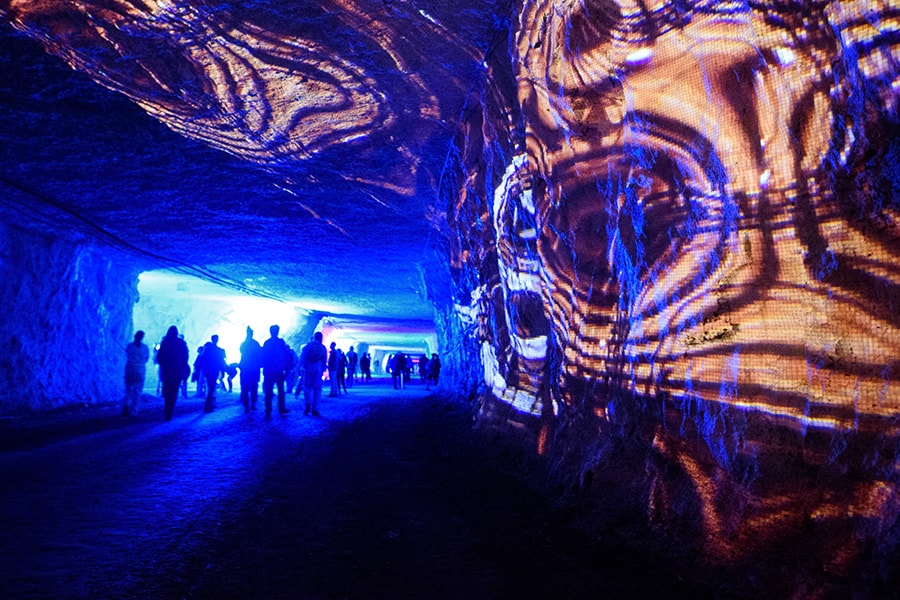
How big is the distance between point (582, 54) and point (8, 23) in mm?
4722

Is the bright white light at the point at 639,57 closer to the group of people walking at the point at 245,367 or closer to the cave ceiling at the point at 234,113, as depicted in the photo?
the cave ceiling at the point at 234,113

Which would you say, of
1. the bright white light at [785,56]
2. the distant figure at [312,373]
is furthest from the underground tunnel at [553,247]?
the distant figure at [312,373]

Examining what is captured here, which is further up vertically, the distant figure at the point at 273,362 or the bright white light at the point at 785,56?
the bright white light at the point at 785,56

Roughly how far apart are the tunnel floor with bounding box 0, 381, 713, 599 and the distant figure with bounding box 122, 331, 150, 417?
429cm

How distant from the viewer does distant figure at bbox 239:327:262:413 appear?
12.3m

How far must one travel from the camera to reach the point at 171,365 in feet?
35.5

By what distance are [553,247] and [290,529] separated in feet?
10.3

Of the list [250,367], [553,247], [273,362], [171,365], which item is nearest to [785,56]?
[553,247]

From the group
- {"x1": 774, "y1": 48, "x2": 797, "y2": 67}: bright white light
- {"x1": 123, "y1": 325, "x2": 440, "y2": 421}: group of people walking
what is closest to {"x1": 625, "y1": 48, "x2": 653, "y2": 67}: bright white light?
{"x1": 774, "y1": 48, "x2": 797, "y2": 67}: bright white light

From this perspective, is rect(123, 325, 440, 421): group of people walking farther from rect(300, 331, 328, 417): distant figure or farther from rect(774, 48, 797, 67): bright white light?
rect(774, 48, 797, 67): bright white light

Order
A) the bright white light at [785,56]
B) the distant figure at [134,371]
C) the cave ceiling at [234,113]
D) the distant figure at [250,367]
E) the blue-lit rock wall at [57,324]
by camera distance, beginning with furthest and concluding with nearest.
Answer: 1. the distant figure at [250,367]
2. the blue-lit rock wall at [57,324]
3. the distant figure at [134,371]
4. the cave ceiling at [234,113]
5. the bright white light at [785,56]

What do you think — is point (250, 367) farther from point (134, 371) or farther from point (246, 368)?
point (134, 371)

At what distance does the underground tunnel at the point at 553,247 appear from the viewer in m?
2.59

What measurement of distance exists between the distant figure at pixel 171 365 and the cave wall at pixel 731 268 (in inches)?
312
